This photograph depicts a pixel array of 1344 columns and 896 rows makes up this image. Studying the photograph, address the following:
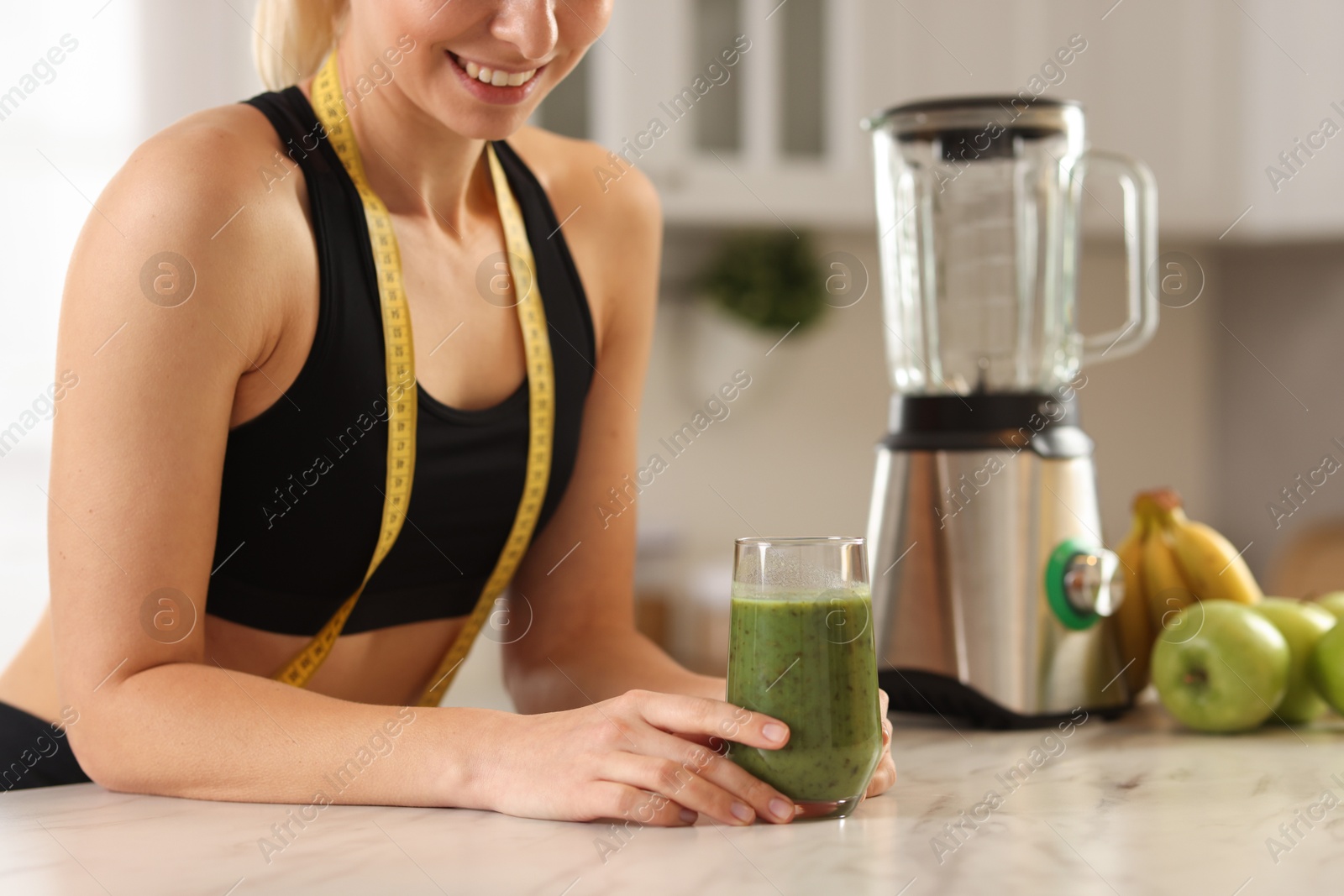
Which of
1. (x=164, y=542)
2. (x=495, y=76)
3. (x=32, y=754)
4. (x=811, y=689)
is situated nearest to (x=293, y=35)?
(x=495, y=76)

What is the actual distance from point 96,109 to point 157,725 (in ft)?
5.75

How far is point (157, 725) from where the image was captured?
831 mm

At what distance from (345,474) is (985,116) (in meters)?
0.69

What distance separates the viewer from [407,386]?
3.28 ft

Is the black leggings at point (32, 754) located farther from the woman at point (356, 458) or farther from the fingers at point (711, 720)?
the fingers at point (711, 720)

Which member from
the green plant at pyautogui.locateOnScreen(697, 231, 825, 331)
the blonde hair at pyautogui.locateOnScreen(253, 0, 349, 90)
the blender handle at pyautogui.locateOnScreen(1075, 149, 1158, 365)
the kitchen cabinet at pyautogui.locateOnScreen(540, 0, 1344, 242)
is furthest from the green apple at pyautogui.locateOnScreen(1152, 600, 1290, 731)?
the green plant at pyautogui.locateOnScreen(697, 231, 825, 331)

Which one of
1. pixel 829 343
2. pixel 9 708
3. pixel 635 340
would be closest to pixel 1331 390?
pixel 829 343

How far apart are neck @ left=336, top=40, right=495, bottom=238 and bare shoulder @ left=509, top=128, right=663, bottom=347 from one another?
0.11 metres

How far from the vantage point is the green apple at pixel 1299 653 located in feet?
3.62

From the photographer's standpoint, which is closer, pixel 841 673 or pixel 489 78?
pixel 841 673

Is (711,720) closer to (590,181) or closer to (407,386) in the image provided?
(407,386)

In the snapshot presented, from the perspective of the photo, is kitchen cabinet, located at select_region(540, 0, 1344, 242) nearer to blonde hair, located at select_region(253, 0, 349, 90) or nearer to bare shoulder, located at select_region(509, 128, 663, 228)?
bare shoulder, located at select_region(509, 128, 663, 228)

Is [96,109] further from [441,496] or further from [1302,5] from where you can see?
[1302,5]

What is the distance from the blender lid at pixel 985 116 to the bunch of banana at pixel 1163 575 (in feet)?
1.21
